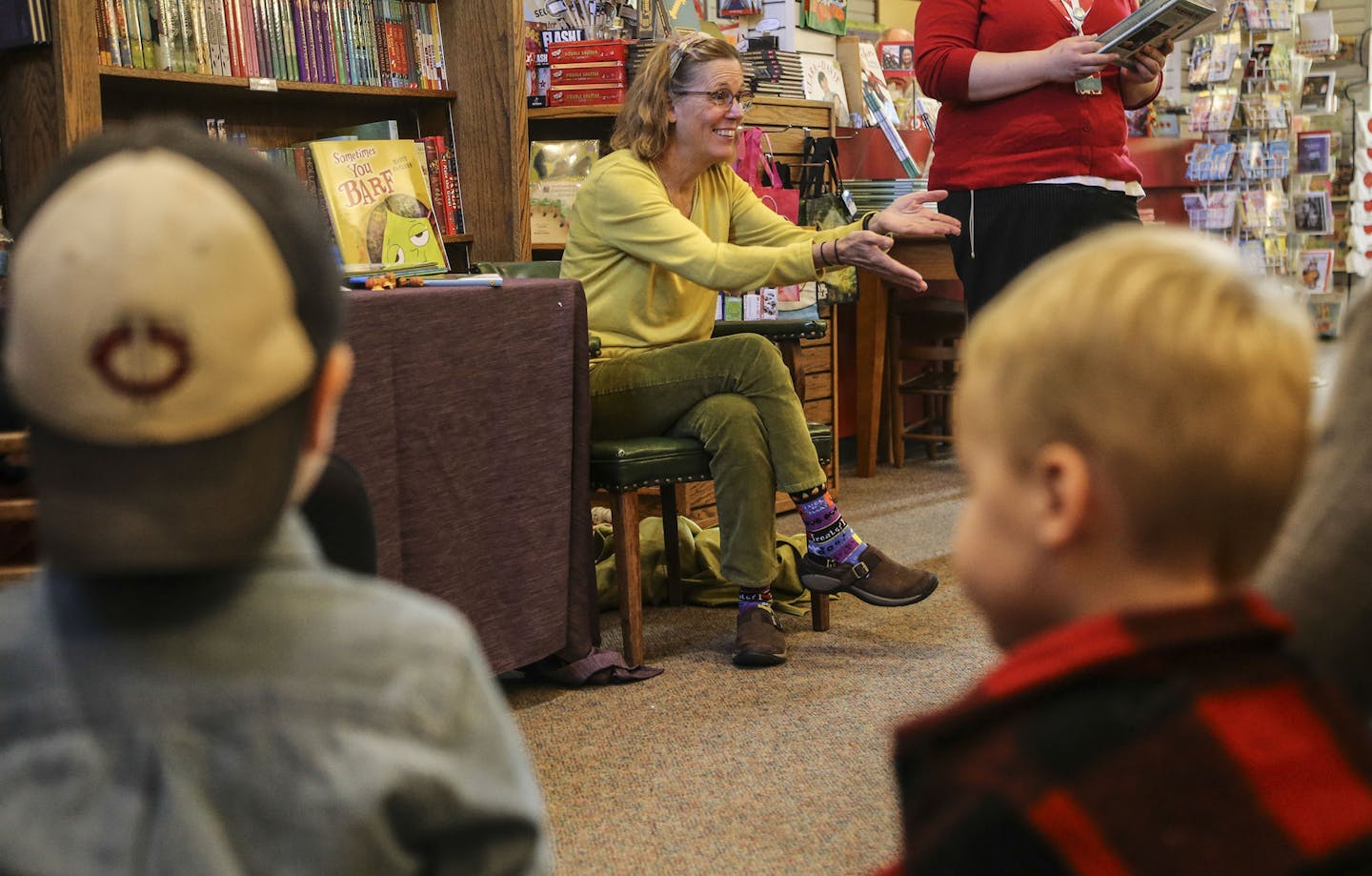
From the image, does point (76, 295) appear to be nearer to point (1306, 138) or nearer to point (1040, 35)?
point (1040, 35)

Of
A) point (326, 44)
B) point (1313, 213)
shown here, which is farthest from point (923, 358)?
point (1313, 213)

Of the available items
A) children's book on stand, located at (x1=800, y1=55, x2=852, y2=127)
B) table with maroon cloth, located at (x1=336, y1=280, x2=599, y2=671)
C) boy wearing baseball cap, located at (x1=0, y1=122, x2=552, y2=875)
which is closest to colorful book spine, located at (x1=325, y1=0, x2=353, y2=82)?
table with maroon cloth, located at (x1=336, y1=280, x2=599, y2=671)

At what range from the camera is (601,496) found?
9.45 feet

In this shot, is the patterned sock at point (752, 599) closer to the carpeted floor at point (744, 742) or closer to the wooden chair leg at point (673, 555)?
the carpeted floor at point (744, 742)

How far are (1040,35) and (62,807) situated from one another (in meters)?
2.24

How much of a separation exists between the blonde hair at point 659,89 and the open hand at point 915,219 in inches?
19.4

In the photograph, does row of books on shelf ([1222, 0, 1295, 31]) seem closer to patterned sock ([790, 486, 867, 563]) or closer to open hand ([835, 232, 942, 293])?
open hand ([835, 232, 942, 293])

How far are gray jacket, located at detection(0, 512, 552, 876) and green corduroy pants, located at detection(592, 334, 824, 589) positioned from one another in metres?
2.03

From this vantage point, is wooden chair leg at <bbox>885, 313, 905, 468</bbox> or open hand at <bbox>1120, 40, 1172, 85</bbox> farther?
wooden chair leg at <bbox>885, 313, 905, 468</bbox>

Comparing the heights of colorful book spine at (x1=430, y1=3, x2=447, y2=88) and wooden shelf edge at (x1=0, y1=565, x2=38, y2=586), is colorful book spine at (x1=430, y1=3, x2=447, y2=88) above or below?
above

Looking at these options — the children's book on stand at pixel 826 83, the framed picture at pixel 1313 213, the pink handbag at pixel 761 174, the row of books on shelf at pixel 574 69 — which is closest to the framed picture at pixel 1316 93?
the framed picture at pixel 1313 213

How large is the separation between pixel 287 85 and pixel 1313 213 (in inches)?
226

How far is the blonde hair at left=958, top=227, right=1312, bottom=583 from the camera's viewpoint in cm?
62

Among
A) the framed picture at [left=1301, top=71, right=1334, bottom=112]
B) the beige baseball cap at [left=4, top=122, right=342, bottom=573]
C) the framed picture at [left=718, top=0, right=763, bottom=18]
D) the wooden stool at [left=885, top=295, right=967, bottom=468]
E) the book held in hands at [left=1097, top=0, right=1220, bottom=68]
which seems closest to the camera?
the beige baseball cap at [left=4, top=122, right=342, bottom=573]
